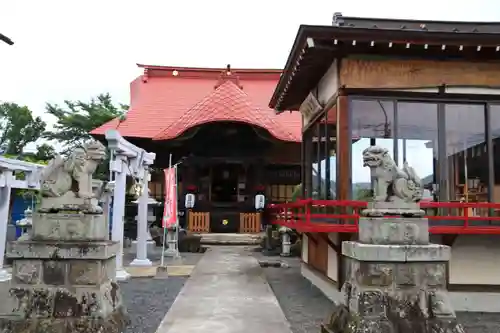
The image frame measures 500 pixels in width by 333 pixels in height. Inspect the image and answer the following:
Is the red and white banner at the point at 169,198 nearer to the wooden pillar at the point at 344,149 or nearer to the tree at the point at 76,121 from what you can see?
the wooden pillar at the point at 344,149

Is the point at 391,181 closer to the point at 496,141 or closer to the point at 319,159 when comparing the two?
the point at 496,141

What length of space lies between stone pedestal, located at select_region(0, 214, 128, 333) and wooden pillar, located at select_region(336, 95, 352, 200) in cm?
424

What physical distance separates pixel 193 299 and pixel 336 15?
20.5 feet

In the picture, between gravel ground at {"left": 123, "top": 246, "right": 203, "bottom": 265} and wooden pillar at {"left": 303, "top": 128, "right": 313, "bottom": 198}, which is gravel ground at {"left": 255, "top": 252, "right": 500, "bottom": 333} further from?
gravel ground at {"left": 123, "top": 246, "right": 203, "bottom": 265}

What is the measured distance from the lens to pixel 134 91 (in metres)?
27.8

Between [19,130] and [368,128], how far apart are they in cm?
3172

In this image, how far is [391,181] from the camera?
220 inches

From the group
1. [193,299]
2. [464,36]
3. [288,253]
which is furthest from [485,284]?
[288,253]

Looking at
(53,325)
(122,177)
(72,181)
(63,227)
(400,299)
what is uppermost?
(122,177)

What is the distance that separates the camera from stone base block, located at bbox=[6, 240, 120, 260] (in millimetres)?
5820

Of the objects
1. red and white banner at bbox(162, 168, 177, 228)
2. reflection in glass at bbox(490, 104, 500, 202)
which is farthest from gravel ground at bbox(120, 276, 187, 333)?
reflection in glass at bbox(490, 104, 500, 202)

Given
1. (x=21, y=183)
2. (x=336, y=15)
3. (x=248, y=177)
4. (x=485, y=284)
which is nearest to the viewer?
(x=485, y=284)

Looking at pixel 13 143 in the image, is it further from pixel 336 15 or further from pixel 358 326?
pixel 358 326

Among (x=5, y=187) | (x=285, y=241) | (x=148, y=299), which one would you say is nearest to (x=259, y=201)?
(x=285, y=241)
